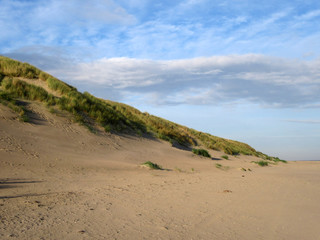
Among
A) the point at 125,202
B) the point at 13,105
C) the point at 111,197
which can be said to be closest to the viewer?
the point at 125,202

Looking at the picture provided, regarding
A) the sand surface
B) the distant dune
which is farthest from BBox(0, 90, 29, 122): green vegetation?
the sand surface

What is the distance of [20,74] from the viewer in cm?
1942

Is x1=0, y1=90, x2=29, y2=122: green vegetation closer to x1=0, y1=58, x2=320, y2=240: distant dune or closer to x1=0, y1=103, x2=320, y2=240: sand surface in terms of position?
x1=0, y1=58, x2=320, y2=240: distant dune

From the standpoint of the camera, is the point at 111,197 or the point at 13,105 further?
the point at 13,105

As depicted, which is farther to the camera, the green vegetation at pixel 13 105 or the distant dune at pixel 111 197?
the green vegetation at pixel 13 105

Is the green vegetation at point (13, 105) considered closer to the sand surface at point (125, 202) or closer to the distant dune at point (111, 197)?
the distant dune at point (111, 197)

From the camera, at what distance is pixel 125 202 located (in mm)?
5281

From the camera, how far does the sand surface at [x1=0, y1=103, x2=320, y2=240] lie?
3811 millimetres

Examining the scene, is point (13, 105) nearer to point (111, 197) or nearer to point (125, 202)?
point (111, 197)

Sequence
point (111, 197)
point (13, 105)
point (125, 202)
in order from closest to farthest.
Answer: point (125, 202)
point (111, 197)
point (13, 105)

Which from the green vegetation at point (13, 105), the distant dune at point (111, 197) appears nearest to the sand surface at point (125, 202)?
the distant dune at point (111, 197)

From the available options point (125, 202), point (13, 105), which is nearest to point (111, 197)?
point (125, 202)

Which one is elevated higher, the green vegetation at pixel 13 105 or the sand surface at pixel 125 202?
the green vegetation at pixel 13 105

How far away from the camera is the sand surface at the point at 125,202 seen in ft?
12.5
